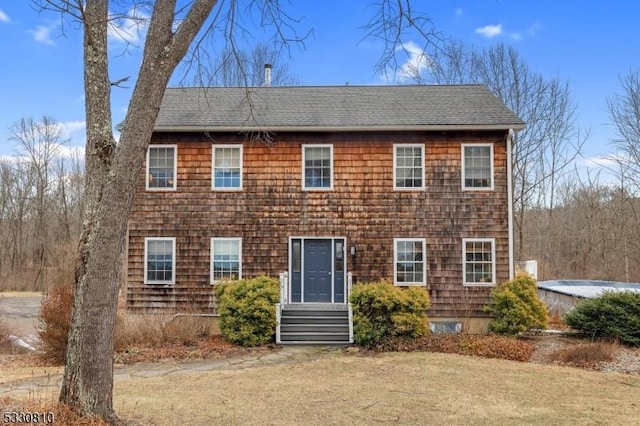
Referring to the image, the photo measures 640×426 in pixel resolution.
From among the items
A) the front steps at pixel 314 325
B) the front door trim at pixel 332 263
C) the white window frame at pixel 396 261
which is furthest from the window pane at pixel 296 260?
the white window frame at pixel 396 261

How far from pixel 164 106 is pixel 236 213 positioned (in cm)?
408

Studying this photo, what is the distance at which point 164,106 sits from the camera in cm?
1412

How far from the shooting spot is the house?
12727 mm

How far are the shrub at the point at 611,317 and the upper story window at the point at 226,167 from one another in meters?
9.26

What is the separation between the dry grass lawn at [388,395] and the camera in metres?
5.88

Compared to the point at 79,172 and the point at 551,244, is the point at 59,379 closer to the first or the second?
the point at 551,244

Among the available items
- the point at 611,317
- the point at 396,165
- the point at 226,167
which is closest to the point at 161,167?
the point at 226,167

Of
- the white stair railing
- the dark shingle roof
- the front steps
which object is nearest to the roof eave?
the dark shingle roof

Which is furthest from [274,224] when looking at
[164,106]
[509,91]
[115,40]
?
[509,91]

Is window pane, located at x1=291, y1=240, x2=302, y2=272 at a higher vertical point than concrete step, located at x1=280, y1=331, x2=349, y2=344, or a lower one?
higher

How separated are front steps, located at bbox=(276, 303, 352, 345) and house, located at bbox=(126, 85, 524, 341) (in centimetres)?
27

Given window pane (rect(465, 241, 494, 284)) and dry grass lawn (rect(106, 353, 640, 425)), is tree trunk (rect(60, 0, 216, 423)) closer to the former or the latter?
dry grass lawn (rect(106, 353, 640, 425))

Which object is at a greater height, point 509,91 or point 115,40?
point 509,91

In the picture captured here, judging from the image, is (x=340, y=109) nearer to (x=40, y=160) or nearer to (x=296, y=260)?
(x=296, y=260)
